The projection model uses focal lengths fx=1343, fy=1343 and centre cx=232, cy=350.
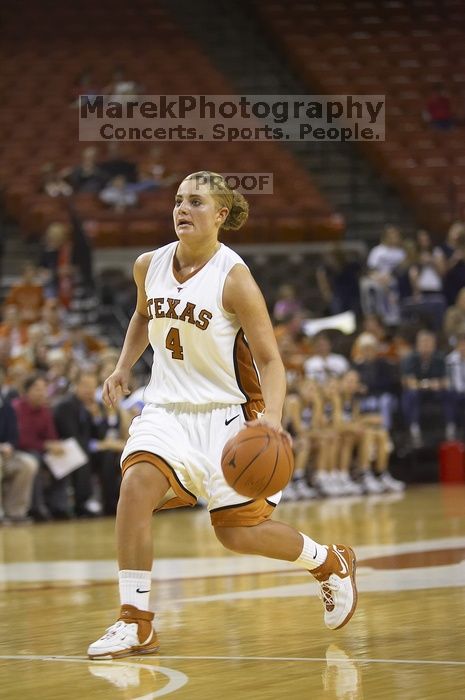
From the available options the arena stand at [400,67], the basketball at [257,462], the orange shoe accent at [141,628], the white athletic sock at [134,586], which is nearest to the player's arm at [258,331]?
the basketball at [257,462]

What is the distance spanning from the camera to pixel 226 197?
5125 millimetres

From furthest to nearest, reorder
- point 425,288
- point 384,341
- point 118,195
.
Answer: point 118,195 → point 425,288 → point 384,341

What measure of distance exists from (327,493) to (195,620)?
8.14m

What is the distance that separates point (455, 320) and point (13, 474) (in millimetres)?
5992

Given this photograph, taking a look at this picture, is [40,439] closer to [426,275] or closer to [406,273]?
[406,273]

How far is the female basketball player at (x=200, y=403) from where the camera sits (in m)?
4.73

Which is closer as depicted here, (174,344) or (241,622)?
(174,344)

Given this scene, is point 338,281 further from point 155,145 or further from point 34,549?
point 34,549

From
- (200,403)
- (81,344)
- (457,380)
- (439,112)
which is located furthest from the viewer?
(439,112)

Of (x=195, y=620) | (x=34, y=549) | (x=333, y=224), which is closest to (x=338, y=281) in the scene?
(x=333, y=224)

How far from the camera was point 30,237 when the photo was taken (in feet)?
59.4

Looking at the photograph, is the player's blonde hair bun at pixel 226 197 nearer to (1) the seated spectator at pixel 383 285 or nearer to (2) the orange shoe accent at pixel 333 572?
(2) the orange shoe accent at pixel 333 572

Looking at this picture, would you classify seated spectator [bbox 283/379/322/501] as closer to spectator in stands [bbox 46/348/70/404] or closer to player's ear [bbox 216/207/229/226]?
spectator in stands [bbox 46/348/70/404]

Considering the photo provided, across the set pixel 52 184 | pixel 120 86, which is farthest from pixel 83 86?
pixel 52 184
